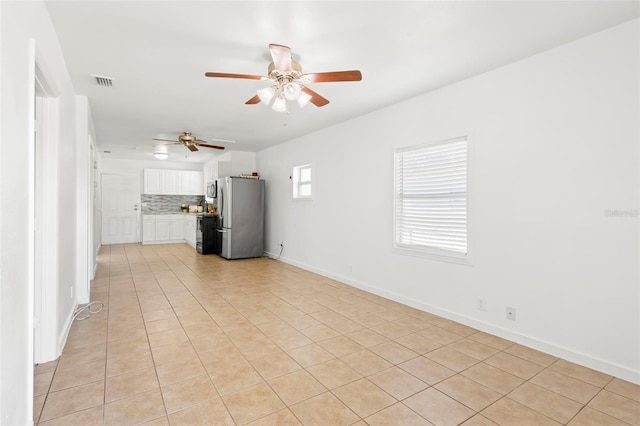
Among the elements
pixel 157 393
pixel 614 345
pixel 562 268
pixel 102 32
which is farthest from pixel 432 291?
pixel 102 32

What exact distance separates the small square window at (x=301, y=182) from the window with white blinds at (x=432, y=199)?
2.51 m

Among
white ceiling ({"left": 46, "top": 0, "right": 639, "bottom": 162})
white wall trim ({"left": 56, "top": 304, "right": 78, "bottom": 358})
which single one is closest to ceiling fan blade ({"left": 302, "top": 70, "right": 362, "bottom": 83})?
white ceiling ({"left": 46, "top": 0, "right": 639, "bottom": 162})

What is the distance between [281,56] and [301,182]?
4.13m

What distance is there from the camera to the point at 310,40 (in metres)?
2.59

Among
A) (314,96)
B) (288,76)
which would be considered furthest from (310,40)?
(314,96)

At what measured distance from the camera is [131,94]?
3.88 metres

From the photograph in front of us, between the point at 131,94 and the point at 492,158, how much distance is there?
419 centimetres

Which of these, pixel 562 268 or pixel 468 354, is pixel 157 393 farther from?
pixel 562 268

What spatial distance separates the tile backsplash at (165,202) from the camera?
9.99 metres

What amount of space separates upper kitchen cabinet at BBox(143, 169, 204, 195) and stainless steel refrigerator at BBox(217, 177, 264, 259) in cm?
327

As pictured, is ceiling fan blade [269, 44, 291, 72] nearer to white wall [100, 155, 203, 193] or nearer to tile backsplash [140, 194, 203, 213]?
white wall [100, 155, 203, 193]

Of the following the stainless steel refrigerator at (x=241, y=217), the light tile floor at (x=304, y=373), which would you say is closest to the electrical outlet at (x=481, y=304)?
the light tile floor at (x=304, y=373)

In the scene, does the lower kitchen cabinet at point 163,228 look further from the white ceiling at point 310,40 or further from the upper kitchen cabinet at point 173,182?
the white ceiling at point 310,40

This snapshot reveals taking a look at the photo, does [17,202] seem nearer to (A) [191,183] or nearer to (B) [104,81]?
(B) [104,81]
